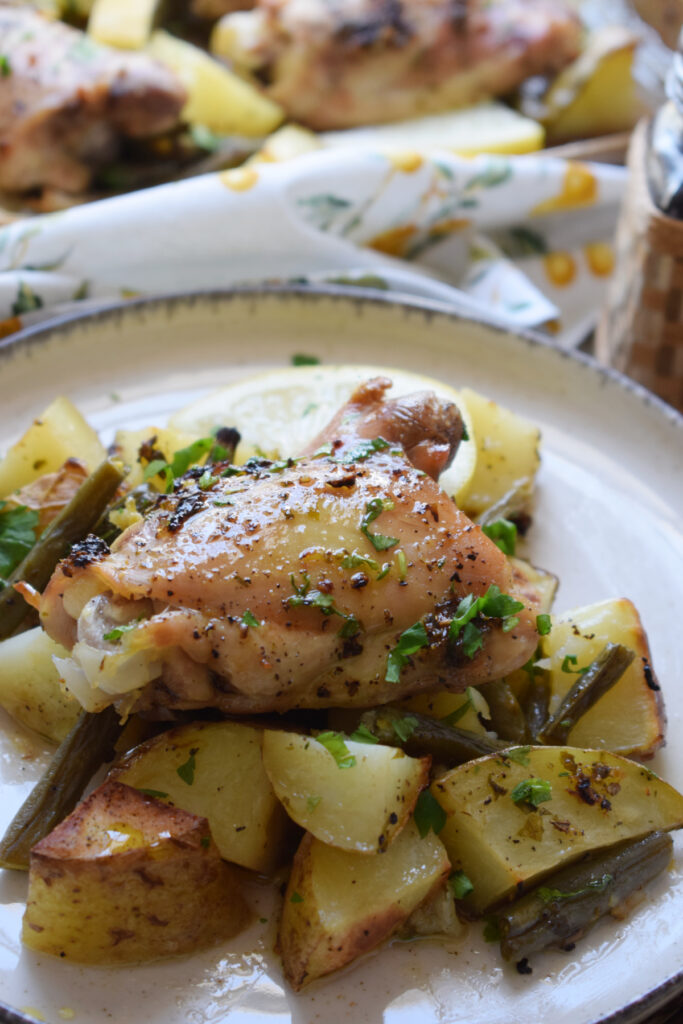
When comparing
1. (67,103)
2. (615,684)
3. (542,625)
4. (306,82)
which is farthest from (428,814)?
(306,82)

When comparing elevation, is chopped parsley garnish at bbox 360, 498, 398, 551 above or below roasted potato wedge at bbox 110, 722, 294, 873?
above

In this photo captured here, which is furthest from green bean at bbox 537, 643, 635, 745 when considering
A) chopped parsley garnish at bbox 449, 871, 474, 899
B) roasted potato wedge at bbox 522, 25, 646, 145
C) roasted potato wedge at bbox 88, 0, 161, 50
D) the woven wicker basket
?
roasted potato wedge at bbox 88, 0, 161, 50

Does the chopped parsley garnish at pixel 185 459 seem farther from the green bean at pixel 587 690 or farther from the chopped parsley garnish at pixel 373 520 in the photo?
the green bean at pixel 587 690

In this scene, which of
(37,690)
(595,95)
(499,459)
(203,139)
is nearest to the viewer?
(37,690)

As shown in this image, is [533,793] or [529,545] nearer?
[533,793]

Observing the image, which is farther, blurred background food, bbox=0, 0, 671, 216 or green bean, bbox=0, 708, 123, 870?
blurred background food, bbox=0, 0, 671, 216

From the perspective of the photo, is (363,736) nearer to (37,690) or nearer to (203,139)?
(37,690)

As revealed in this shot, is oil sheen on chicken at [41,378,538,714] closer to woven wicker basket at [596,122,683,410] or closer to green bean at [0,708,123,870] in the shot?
green bean at [0,708,123,870]

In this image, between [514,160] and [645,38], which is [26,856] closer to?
[514,160]
